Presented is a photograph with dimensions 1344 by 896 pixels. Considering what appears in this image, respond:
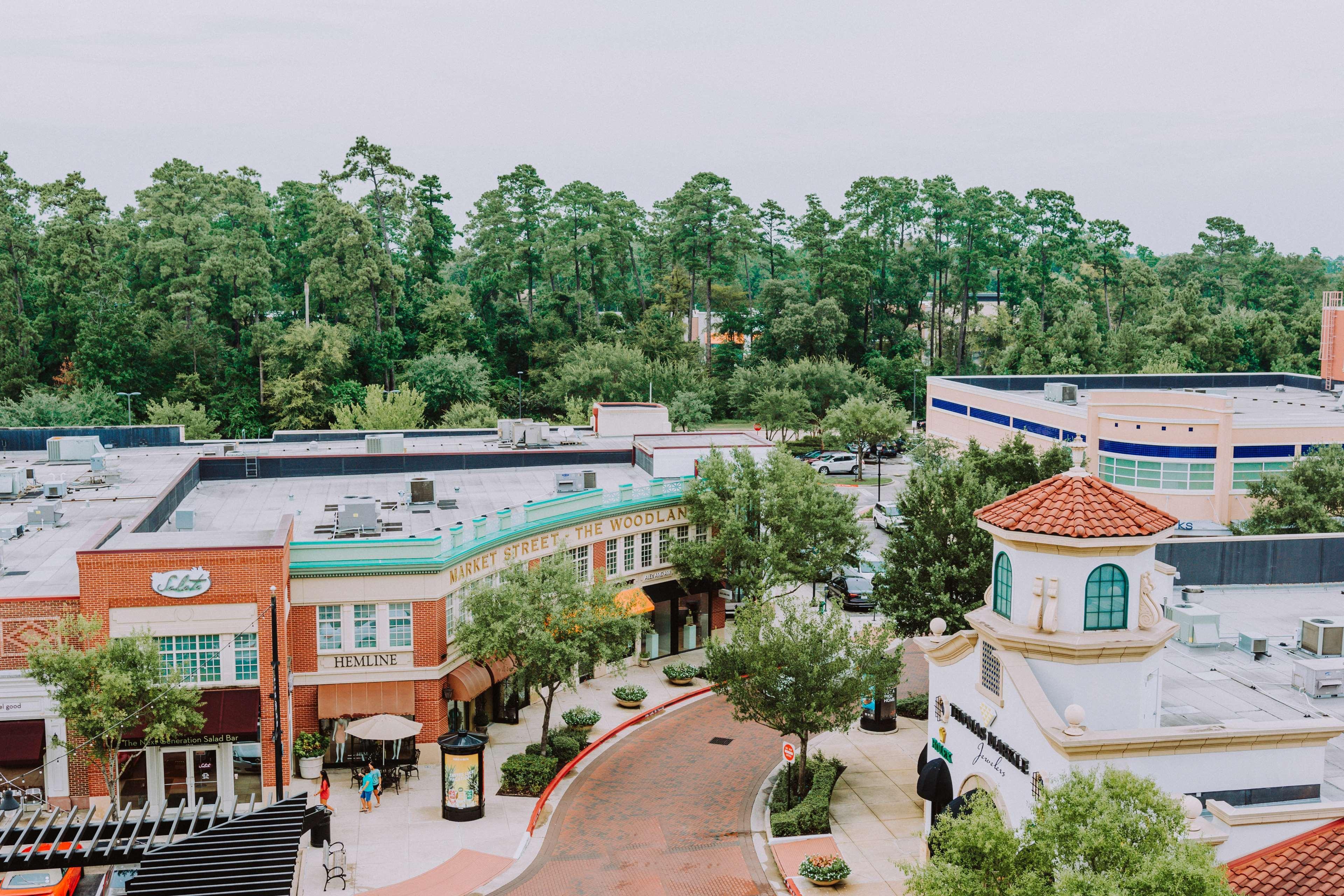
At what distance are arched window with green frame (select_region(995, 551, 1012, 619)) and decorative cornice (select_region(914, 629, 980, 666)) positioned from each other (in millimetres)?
1219

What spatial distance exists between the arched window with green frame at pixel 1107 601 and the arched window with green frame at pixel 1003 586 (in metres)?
1.54

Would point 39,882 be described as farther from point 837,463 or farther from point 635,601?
point 837,463

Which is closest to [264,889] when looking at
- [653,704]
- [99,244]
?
[653,704]

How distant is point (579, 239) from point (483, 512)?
78.5 metres

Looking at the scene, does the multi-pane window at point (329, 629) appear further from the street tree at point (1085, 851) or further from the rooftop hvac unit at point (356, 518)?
the street tree at point (1085, 851)

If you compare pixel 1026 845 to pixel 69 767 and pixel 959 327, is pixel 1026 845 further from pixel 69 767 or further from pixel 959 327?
pixel 959 327

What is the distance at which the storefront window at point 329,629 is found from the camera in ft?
124

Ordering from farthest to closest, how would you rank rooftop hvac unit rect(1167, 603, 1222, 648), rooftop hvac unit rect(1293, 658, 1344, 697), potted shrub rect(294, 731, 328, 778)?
potted shrub rect(294, 731, 328, 778), rooftop hvac unit rect(1167, 603, 1222, 648), rooftop hvac unit rect(1293, 658, 1344, 697)

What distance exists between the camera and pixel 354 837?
108ft

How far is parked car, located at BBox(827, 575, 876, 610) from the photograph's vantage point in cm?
5759

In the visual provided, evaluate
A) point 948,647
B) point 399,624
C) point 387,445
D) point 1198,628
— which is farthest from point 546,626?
point 387,445

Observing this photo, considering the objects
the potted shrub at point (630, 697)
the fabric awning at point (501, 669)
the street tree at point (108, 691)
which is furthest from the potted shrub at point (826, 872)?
the street tree at point (108, 691)

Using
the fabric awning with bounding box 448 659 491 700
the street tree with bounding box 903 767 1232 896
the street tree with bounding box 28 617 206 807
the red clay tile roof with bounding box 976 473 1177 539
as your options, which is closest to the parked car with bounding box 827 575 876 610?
the fabric awning with bounding box 448 659 491 700

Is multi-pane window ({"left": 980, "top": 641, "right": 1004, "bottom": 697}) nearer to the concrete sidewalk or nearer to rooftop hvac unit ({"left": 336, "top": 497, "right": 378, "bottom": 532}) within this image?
the concrete sidewalk
